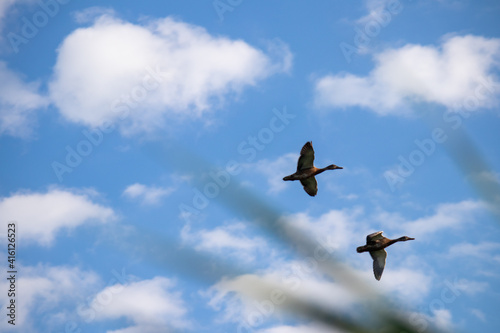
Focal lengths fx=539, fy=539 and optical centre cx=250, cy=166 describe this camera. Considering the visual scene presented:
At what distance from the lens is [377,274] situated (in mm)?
27297

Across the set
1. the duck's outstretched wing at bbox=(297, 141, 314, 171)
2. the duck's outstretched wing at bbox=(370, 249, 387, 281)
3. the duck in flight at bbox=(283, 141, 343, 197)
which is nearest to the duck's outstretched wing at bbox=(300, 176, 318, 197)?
the duck in flight at bbox=(283, 141, 343, 197)

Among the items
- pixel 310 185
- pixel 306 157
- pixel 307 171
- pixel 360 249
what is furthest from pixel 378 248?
pixel 306 157

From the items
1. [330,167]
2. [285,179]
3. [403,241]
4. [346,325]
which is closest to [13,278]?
[285,179]

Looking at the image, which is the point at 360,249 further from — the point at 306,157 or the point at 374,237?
the point at 306,157

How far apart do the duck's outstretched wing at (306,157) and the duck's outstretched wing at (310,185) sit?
0.74 meters

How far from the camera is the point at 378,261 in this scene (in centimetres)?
2719

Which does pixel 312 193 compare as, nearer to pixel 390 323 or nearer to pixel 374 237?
pixel 374 237

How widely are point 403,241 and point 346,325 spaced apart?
919 inches

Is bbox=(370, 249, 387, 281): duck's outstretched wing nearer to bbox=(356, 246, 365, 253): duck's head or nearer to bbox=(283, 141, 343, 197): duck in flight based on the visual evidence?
bbox=(356, 246, 365, 253): duck's head

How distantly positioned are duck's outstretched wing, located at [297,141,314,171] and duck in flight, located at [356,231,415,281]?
17.6ft

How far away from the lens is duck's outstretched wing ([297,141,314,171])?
95.0ft

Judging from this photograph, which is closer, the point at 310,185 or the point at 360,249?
the point at 360,249

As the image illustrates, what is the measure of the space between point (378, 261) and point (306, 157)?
6624 millimetres

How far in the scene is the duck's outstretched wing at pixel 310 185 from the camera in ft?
98.2
